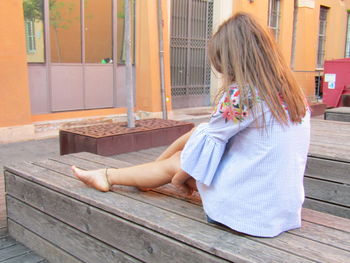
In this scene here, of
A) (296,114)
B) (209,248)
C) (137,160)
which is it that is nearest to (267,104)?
(296,114)

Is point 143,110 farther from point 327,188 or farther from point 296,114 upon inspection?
point 296,114

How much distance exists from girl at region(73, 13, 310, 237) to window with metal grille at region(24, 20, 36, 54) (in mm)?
5868

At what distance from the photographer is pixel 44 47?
7.14 metres

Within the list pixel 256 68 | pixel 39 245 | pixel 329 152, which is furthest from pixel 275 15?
pixel 256 68

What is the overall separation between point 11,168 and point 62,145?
2436 millimetres

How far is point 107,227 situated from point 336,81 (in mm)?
8600

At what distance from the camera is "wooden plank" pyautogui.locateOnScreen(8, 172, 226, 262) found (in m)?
1.81

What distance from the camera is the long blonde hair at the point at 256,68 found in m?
1.71

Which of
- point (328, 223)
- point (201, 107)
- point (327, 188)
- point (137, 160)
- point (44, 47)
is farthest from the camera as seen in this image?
point (201, 107)

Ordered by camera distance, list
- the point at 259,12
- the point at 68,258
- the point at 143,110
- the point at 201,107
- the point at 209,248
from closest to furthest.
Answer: the point at 209,248 < the point at 68,258 < the point at 143,110 < the point at 201,107 < the point at 259,12

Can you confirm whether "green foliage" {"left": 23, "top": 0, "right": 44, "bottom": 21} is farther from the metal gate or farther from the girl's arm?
the girl's arm

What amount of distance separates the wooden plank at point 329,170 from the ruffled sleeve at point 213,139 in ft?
4.14

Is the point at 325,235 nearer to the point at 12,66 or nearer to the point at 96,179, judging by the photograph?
the point at 96,179

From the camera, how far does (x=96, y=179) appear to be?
2387 millimetres
